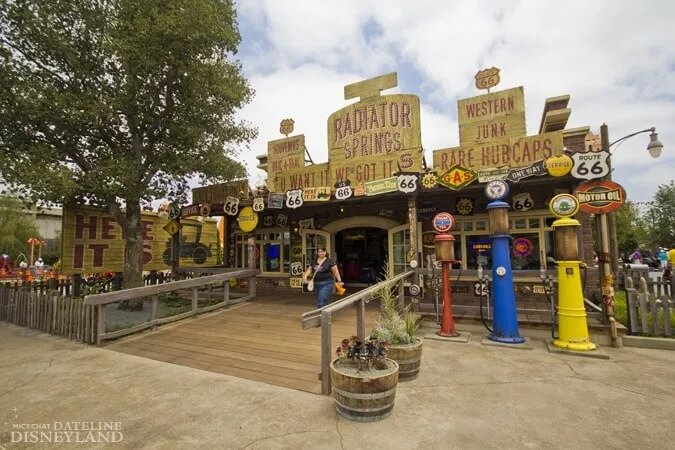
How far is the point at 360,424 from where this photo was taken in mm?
3090

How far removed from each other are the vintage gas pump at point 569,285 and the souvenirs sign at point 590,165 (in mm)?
910

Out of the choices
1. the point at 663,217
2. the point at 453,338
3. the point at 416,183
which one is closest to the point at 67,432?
the point at 453,338

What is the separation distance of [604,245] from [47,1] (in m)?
12.4

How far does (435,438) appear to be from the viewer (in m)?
2.87

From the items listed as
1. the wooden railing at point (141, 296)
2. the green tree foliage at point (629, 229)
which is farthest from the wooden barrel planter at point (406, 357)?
the green tree foliage at point (629, 229)

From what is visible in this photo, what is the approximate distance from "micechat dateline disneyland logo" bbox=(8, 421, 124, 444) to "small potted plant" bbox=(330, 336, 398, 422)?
1938 mm

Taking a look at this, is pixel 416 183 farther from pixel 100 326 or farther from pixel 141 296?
pixel 100 326

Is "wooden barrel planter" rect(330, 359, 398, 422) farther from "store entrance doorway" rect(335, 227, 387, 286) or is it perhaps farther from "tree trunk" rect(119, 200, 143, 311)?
"store entrance doorway" rect(335, 227, 387, 286)

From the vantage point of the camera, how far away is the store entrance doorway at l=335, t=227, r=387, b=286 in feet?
41.5

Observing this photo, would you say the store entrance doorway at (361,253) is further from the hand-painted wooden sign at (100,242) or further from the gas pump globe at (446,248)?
the gas pump globe at (446,248)

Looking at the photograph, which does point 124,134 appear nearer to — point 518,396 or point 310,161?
point 310,161

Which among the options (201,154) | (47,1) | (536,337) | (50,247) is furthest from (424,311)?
(50,247)

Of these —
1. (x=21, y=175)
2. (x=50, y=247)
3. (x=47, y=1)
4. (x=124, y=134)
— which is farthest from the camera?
(x=50, y=247)

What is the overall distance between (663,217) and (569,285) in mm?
31347
